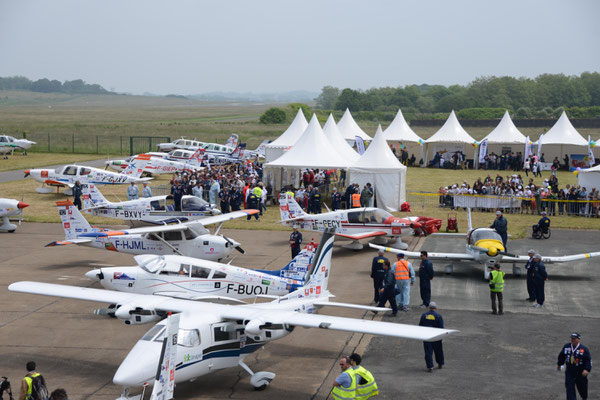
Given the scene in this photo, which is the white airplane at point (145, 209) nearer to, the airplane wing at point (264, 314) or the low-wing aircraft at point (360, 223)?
the low-wing aircraft at point (360, 223)

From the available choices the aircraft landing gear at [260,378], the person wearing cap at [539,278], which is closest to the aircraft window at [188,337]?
the aircraft landing gear at [260,378]

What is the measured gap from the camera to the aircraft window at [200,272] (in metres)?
14.8

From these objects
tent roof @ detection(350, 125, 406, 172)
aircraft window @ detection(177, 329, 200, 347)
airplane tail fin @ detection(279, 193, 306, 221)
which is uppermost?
tent roof @ detection(350, 125, 406, 172)

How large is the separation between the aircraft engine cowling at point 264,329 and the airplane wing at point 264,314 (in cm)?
7

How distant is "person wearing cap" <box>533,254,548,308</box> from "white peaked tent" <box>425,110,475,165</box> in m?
35.9

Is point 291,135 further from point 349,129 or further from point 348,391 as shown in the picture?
point 348,391

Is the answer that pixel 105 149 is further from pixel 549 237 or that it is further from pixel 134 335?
pixel 134 335

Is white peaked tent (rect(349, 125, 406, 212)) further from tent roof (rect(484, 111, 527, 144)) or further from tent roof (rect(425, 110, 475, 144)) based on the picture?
tent roof (rect(484, 111, 527, 144))

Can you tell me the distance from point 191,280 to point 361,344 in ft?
13.3

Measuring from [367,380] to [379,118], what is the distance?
4841 inches

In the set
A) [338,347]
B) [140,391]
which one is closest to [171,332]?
[140,391]

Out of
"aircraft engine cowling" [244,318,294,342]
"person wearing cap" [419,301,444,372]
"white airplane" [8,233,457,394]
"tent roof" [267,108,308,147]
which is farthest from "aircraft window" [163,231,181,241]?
"tent roof" [267,108,308,147]

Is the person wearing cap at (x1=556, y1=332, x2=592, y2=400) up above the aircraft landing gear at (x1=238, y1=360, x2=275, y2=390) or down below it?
above

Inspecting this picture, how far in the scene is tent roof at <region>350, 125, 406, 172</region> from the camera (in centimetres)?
3195
